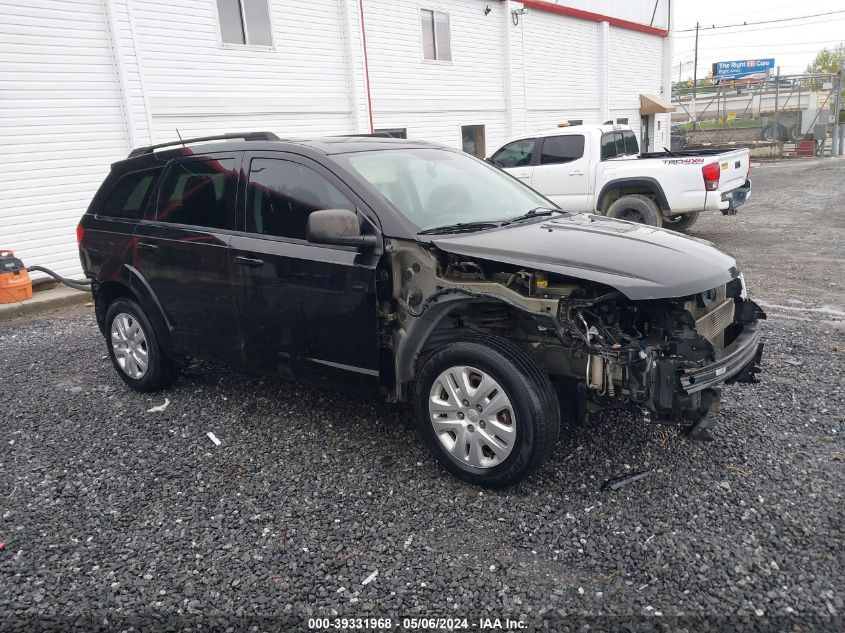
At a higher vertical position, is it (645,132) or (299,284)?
(645,132)

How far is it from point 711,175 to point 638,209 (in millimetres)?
1111

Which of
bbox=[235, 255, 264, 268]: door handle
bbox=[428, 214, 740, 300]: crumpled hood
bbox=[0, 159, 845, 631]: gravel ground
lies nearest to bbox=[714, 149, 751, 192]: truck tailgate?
bbox=[0, 159, 845, 631]: gravel ground

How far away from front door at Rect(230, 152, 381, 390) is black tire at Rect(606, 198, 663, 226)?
22.5ft

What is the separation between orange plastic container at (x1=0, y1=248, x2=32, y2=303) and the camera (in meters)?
8.29

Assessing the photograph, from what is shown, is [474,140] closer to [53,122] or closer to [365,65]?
[365,65]

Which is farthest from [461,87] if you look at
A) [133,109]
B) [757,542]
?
[757,542]

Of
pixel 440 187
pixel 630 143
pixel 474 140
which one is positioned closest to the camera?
pixel 440 187

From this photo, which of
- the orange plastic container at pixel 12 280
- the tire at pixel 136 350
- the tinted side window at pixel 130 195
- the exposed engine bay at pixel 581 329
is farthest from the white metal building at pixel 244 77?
the exposed engine bay at pixel 581 329

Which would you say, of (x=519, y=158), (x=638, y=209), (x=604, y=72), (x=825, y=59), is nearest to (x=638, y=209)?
(x=638, y=209)

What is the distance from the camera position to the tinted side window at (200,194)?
4.22 meters

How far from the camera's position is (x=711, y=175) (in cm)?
913

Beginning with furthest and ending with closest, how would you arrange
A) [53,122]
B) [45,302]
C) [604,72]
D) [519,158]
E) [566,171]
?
1. [604,72]
2. [519,158]
3. [566,171]
4. [53,122]
5. [45,302]

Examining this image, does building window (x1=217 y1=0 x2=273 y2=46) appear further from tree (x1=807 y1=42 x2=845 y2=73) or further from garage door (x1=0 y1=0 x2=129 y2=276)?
tree (x1=807 y1=42 x2=845 y2=73)

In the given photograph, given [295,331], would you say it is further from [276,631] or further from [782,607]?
[782,607]
